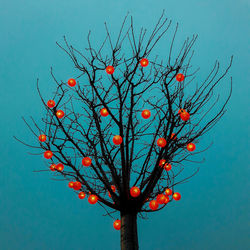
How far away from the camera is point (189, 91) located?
19.8m

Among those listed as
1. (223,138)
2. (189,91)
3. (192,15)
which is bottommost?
(223,138)

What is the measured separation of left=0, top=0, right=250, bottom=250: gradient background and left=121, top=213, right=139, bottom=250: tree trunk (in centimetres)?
712

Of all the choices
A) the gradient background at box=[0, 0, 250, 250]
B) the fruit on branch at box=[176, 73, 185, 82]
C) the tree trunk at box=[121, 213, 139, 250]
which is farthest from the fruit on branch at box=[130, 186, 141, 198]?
the gradient background at box=[0, 0, 250, 250]

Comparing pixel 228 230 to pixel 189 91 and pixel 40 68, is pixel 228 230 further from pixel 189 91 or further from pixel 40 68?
pixel 40 68

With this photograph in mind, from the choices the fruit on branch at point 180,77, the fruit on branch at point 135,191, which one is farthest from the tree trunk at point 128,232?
the fruit on branch at point 180,77

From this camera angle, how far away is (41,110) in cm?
1681

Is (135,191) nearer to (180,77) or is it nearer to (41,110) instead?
(180,77)

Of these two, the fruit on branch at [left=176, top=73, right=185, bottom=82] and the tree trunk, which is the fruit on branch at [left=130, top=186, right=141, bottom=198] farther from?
the fruit on branch at [left=176, top=73, right=185, bottom=82]

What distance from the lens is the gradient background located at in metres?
9.60

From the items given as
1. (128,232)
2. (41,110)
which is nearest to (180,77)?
(128,232)

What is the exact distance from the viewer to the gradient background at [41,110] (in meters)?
9.60

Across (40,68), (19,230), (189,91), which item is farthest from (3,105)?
(189,91)

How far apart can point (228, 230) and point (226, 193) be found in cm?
289

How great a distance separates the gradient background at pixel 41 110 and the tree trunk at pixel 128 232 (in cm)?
712
